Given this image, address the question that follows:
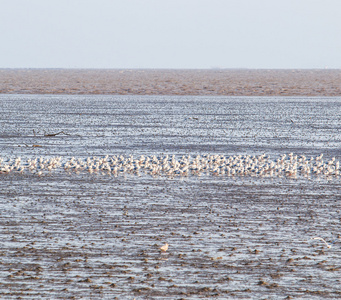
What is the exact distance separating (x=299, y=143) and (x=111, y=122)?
1527 centimetres

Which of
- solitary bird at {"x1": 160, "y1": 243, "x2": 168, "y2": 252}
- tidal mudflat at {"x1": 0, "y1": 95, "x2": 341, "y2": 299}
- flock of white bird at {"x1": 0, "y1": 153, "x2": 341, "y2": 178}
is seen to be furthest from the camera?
flock of white bird at {"x1": 0, "y1": 153, "x2": 341, "y2": 178}

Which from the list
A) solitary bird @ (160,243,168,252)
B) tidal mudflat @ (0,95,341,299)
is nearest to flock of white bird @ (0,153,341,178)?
tidal mudflat @ (0,95,341,299)

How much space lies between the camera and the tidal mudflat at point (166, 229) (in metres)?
11.5

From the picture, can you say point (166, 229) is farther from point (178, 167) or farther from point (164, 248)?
point (178, 167)

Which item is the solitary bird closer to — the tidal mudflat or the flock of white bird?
the tidal mudflat

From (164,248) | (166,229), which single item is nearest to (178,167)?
(166,229)

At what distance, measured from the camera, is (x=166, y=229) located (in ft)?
50.0

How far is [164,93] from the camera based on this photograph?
8188 cm

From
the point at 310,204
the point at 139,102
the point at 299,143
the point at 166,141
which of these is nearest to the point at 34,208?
the point at 310,204

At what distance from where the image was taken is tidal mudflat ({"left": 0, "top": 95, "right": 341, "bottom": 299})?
37.6 ft

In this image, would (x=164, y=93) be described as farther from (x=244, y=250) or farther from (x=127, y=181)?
(x=244, y=250)

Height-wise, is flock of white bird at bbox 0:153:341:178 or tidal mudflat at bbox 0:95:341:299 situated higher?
flock of white bird at bbox 0:153:341:178

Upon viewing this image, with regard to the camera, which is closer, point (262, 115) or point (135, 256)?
point (135, 256)

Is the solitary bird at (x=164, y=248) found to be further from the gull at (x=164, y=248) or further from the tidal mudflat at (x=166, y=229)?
the tidal mudflat at (x=166, y=229)
